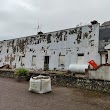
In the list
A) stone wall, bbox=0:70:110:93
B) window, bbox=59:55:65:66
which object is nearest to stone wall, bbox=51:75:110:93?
stone wall, bbox=0:70:110:93

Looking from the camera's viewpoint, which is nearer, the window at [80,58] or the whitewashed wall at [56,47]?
the whitewashed wall at [56,47]

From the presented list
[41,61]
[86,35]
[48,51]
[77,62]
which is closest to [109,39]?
[86,35]

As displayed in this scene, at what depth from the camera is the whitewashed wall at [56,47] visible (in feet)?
55.2

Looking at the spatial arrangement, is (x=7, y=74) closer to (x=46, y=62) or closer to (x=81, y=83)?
(x=46, y=62)

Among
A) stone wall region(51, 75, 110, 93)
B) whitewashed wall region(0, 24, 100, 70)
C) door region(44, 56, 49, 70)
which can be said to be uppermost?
whitewashed wall region(0, 24, 100, 70)

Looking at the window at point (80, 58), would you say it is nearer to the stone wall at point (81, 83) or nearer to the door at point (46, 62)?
the door at point (46, 62)

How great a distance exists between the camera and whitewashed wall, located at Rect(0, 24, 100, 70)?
1681cm

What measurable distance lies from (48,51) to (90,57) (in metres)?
5.42

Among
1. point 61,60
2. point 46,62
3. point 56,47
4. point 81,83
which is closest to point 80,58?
point 61,60

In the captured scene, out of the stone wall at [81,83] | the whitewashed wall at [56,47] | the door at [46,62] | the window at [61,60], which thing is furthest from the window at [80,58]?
the stone wall at [81,83]

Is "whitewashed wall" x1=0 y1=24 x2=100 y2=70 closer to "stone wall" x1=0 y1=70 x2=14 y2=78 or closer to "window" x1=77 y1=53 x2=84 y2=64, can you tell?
"window" x1=77 y1=53 x2=84 y2=64

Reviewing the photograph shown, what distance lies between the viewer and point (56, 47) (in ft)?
63.5

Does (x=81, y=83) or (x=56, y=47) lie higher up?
(x=56, y=47)

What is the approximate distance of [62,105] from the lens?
25.3ft
